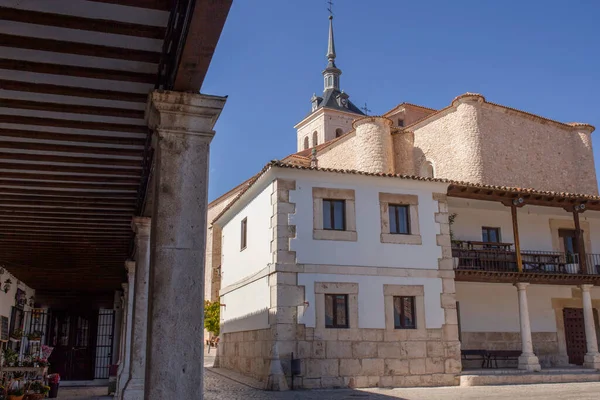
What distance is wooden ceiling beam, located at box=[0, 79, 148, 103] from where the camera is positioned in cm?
435

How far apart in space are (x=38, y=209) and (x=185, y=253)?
512 centimetres

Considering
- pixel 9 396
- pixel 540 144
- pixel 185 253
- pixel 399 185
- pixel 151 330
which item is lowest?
pixel 9 396

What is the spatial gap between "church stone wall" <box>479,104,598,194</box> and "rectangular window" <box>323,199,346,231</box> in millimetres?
12536

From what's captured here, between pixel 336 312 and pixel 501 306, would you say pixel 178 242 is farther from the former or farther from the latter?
pixel 501 306

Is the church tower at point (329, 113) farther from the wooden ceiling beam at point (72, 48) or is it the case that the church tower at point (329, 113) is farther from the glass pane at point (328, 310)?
the wooden ceiling beam at point (72, 48)

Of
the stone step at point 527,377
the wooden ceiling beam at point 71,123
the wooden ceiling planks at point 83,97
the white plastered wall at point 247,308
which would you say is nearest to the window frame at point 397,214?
the white plastered wall at point 247,308

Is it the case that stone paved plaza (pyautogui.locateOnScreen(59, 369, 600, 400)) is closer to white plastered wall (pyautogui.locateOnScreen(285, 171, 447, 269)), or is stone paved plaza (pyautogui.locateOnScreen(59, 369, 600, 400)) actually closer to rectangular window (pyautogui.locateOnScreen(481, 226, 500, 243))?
white plastered wall (pyautogui.locateOnScreen(285, 171, 447, 269))

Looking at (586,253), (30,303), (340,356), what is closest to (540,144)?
(586,253)

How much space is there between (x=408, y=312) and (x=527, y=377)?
3328 mm

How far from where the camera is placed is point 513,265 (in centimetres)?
1673

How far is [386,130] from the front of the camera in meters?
29.0

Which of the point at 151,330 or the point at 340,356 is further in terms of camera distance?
the point at 340,356

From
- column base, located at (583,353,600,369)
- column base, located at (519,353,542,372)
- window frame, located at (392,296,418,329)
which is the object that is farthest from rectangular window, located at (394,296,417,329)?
column base, located at (583,353,600,369)

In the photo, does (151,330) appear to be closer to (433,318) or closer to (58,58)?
(58,58)
